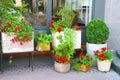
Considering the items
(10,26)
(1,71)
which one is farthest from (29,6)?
(1,71)

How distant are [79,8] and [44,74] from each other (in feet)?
5.94

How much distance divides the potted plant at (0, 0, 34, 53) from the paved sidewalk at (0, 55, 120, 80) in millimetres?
444

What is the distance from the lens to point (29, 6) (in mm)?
4539

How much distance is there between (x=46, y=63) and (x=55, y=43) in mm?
658

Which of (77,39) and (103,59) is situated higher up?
(77,39)

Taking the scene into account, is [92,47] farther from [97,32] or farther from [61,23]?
[61,23]

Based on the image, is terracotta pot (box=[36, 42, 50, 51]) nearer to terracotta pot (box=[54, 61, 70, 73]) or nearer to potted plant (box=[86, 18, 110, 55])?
terracotta pot (box=[54, 61, 70, 73])

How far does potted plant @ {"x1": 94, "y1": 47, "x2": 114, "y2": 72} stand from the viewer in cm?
404

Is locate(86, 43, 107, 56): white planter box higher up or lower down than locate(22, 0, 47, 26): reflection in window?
lower down

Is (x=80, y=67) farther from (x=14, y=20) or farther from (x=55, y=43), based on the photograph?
(x=14, y=20)

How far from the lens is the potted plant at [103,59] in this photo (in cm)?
404

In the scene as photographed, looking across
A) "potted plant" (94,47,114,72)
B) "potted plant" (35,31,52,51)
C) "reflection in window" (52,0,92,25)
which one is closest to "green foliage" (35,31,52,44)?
"potted plant" (35,31,52,51)

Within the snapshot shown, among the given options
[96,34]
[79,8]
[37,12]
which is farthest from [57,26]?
[79,8]

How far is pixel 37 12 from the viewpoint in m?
4.58
